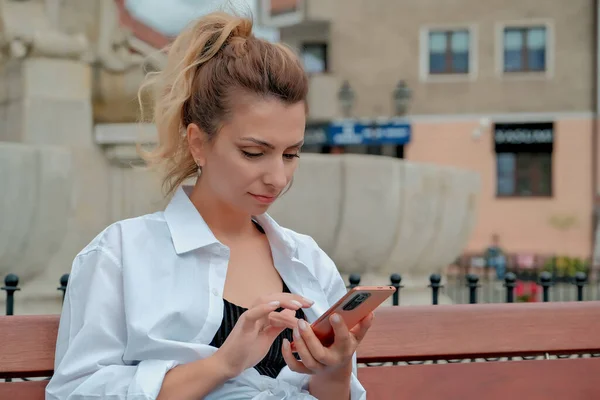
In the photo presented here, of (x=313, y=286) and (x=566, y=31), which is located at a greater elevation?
(x=566, y=31)

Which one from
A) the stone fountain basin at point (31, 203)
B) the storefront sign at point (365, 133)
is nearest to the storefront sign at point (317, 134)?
the storefront sign at point (365, 133)

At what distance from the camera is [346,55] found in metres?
24.4

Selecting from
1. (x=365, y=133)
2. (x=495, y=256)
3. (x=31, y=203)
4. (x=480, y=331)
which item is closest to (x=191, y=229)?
(x=480, y=331)

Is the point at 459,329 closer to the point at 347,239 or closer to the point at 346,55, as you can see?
the point at 347,239

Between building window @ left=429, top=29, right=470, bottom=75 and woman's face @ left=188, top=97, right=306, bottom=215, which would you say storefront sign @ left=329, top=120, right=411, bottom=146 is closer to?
building window @ left=429, top=29, right=470, bottom=75

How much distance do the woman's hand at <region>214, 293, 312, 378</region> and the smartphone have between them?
54mm

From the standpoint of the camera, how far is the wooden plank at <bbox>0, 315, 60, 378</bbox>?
1.94 m

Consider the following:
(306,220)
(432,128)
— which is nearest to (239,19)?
(306,220)

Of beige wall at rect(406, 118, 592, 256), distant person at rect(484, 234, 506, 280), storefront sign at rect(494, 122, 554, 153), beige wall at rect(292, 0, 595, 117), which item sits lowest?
distant person at rect(484, 234, 506, 280)

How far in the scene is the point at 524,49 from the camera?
2372cm

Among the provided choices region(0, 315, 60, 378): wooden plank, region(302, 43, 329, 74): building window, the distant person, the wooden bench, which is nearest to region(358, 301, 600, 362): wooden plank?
the wooden bench

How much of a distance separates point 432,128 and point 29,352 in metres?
22.6

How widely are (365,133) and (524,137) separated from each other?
4.23 meters

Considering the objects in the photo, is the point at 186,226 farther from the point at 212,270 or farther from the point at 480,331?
the point at 480,331
